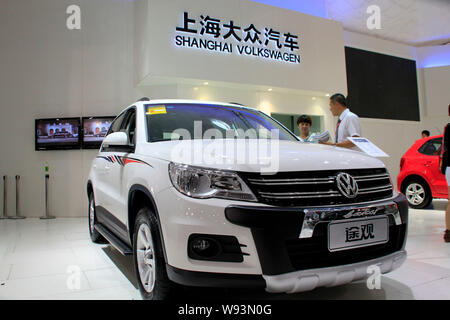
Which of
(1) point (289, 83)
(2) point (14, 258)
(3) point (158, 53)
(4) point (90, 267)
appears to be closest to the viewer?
(4) point (90, 267)

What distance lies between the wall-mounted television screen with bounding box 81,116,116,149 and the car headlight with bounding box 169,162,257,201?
17.6 ft

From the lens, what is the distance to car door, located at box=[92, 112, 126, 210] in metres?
2.89

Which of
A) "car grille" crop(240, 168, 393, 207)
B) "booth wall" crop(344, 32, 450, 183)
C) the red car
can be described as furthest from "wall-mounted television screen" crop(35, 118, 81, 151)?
"booth wall" crop(344, 32, 450, 183)

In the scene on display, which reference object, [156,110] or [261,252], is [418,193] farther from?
[261,252]

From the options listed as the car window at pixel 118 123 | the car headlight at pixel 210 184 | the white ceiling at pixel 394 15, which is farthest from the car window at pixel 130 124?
the white ceiling at pixel 394 15

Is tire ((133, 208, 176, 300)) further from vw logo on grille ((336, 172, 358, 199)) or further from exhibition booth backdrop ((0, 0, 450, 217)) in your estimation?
exhibition booth backdrop ((0, 0, 450, 217))

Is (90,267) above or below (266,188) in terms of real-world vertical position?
below

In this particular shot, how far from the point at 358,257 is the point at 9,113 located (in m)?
7.00

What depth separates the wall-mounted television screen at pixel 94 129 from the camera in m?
6.57

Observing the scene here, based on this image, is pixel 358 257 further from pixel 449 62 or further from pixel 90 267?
pixel 449 62

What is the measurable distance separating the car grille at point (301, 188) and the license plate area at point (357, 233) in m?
0.11

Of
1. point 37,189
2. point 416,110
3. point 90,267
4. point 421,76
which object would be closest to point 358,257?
point 90,267

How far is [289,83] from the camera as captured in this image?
7234 mm
